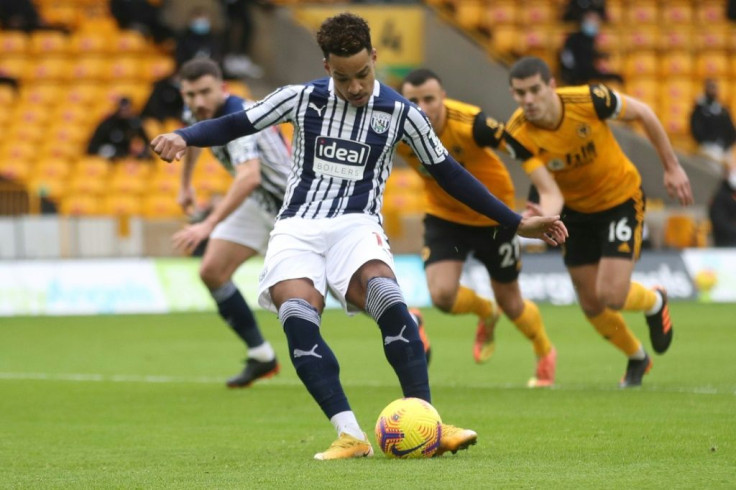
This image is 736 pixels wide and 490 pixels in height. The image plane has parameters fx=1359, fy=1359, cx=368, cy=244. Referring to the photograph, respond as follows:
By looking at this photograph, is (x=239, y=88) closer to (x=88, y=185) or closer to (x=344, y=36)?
(x=88, y=185)

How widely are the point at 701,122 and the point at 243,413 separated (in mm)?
17279

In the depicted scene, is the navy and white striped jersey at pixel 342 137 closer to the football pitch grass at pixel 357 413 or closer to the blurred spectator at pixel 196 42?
the football pitch grass at pixel 357 413

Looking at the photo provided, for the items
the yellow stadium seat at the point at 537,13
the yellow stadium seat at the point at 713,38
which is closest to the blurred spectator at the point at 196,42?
the yellow stadium seat at the point at 537,13

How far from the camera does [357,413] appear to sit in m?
8.30

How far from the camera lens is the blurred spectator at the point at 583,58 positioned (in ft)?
79.8

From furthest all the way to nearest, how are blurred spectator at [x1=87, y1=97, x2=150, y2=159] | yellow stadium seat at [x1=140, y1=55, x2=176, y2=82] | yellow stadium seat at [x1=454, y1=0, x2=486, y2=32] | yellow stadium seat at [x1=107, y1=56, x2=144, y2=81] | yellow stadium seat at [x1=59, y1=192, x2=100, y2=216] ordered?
yellow stadium seat at [x1=454, y1=0, x2=486, y2=32]
yellow stadium seat at [x1=107, y1=56, x2=144, y2=81]
yellow stadium seat at [x1=140, y1=55, x2=176, y2=82]
blurred spectator at [x1=87, y1=97, x2=150, y2=159]
yellow stadium seat at [x1=59, y1=192, x2=100, y2=216]

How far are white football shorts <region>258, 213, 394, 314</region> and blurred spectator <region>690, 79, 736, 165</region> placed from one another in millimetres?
18391

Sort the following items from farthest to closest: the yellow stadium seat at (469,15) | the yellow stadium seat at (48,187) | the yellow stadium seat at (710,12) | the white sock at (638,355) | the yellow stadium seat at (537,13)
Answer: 1. the yellow stadium seat at (710,12)
2. the yellow stadium seat at (537,13)
3. the yellow stadium seat at (469,15)
4. the yellow stadium seat at (48,187)
5. the white sock at (638,355)

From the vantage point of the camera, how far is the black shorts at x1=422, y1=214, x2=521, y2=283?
10.1 metres

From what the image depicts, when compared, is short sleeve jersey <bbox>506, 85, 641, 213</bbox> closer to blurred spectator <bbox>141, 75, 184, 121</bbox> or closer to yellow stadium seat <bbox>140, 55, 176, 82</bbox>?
blurred spectator <bbox>141, 75, 184, 121</bbox>

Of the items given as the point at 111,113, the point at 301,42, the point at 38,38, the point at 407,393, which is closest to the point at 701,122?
the point at 301,42

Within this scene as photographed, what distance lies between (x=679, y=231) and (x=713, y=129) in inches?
126

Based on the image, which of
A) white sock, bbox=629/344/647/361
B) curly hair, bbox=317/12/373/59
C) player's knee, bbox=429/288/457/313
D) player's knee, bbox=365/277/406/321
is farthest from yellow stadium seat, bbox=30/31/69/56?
player's knee, bbox=365/277/406/321

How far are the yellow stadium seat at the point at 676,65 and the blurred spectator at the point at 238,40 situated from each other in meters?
7.88
